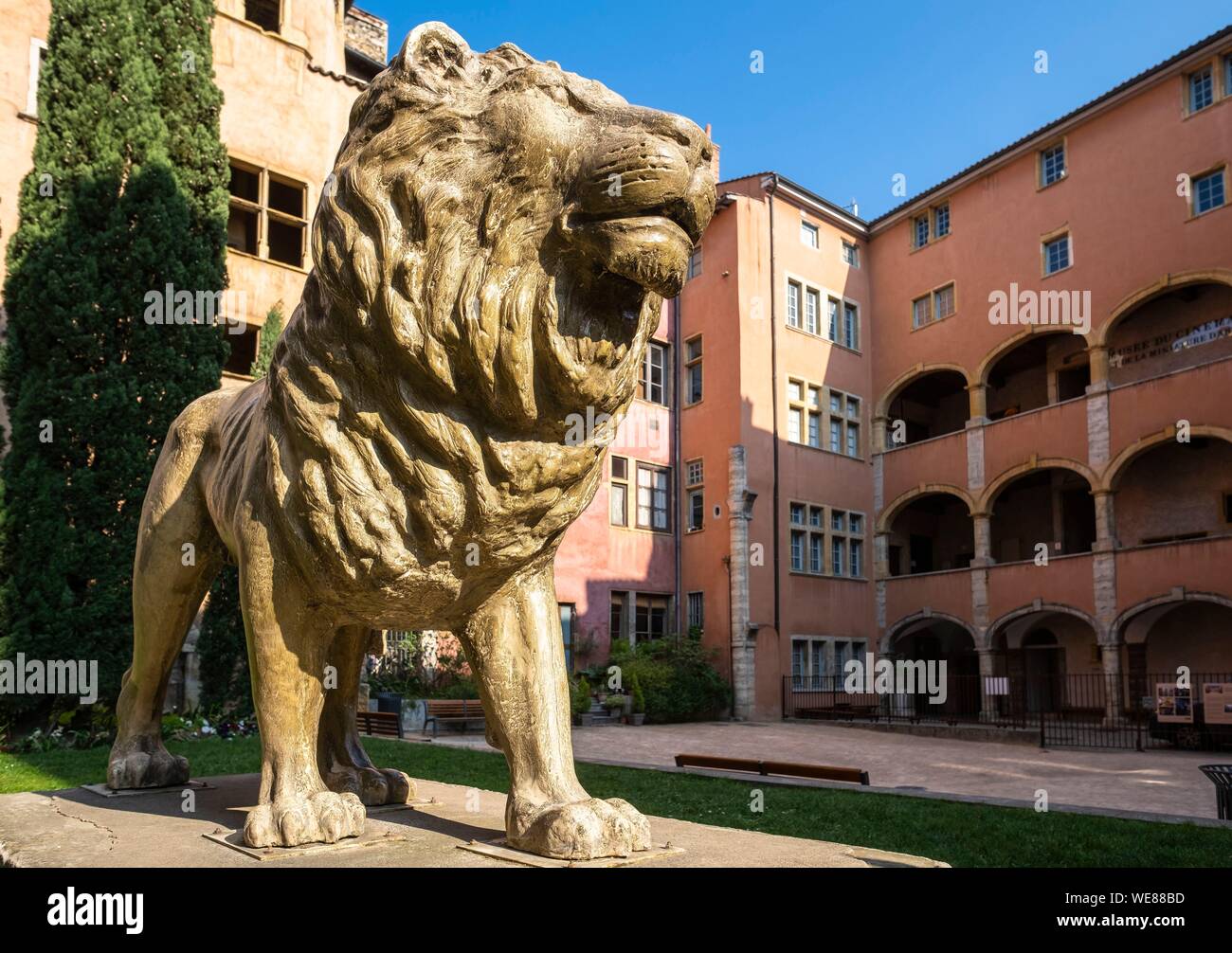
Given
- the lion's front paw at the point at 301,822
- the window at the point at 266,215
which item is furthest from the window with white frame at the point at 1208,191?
the lion's front paw at the point at 301,822

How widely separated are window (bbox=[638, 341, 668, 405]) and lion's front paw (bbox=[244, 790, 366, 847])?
23945mm

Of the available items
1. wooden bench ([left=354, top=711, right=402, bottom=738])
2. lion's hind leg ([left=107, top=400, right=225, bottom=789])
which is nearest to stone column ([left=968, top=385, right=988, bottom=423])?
wooden bench ([left=354, top=711, right=402, bottom=738])

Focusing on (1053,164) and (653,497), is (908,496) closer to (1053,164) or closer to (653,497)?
(653,497)

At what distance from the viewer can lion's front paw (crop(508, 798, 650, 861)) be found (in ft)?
9.45

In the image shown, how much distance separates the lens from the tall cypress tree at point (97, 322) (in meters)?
12.3

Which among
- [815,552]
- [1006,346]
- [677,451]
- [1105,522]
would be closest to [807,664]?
[815,552]

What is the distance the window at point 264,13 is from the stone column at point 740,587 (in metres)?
13.5

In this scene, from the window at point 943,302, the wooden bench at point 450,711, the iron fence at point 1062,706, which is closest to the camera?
the wooden bench at point 450,711

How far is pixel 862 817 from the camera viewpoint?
8.26 m

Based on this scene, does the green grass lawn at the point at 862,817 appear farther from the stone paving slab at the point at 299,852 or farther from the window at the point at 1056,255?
the window at the point at 1056,255

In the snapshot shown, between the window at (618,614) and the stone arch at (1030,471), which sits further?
the window at (618,614)

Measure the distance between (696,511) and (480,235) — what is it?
23.8 meters

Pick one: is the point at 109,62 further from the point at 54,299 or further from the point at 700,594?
the point at 700,594

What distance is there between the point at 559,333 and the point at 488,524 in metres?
0.61
